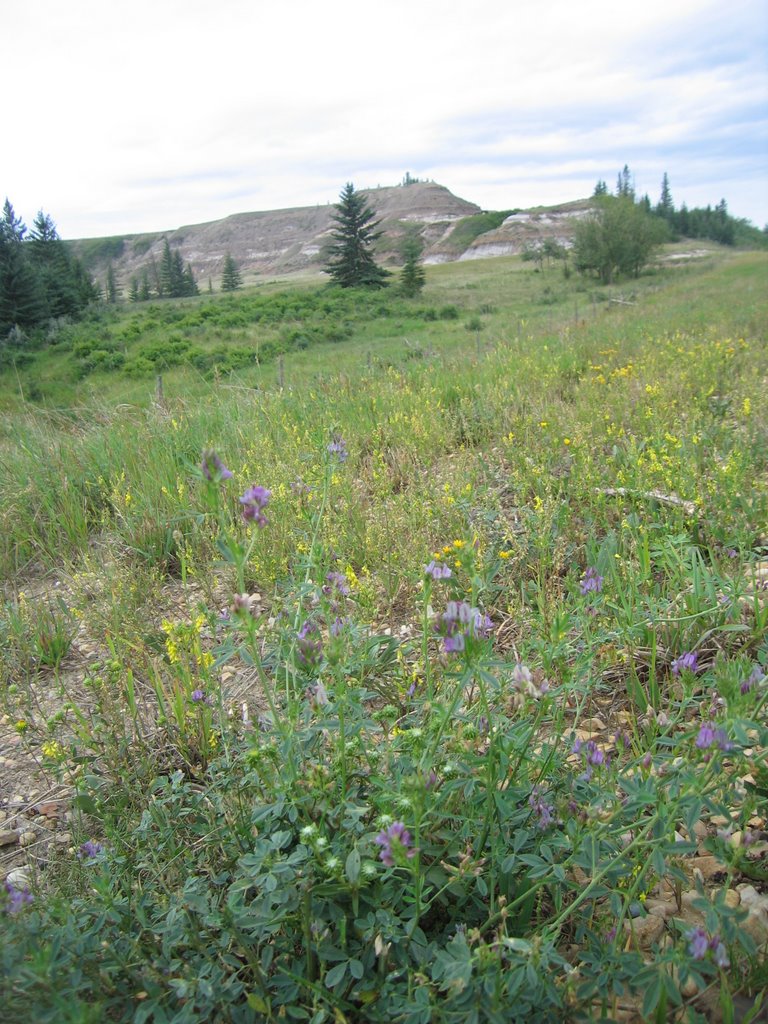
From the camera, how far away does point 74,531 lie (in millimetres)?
3998

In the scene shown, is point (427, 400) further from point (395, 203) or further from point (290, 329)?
point (395, 203)

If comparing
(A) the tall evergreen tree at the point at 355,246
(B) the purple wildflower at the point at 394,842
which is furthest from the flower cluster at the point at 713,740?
(A) the tall evergreen tree at the point at 355,246

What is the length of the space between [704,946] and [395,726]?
2.64 ft

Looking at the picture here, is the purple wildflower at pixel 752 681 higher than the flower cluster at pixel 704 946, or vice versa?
the purple wildflower at pixel 752 681

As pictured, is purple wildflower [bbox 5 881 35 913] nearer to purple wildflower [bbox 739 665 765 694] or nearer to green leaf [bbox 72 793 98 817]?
green leaf [bbox 72 793 98 817]

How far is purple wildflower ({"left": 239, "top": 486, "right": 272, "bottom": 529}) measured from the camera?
1.39 m

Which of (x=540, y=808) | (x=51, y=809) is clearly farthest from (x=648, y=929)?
(x=51, y=809)

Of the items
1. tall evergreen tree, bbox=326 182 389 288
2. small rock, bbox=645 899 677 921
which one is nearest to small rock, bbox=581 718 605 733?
small rock, bbox=645 899 677 921

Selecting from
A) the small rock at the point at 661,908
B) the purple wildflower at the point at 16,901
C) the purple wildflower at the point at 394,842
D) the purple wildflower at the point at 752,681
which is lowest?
the small rock at the point at 661,908

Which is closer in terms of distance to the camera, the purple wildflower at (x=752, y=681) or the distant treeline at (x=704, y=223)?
the purple wildflower at (x=752, y=681)

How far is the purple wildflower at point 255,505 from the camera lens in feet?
4.57

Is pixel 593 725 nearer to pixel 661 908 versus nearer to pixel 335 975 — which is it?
pixel 661 908

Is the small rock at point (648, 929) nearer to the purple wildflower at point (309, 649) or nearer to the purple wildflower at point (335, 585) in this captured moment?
the purple wildflower at point (309, 649)

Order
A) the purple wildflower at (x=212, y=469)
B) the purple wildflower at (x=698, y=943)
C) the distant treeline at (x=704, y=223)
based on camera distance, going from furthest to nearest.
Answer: the distant treeline at (x=704, y=223) < the purple wildflower at (x=212, y=469) < the purple wildflower at (x=698, y=943)
